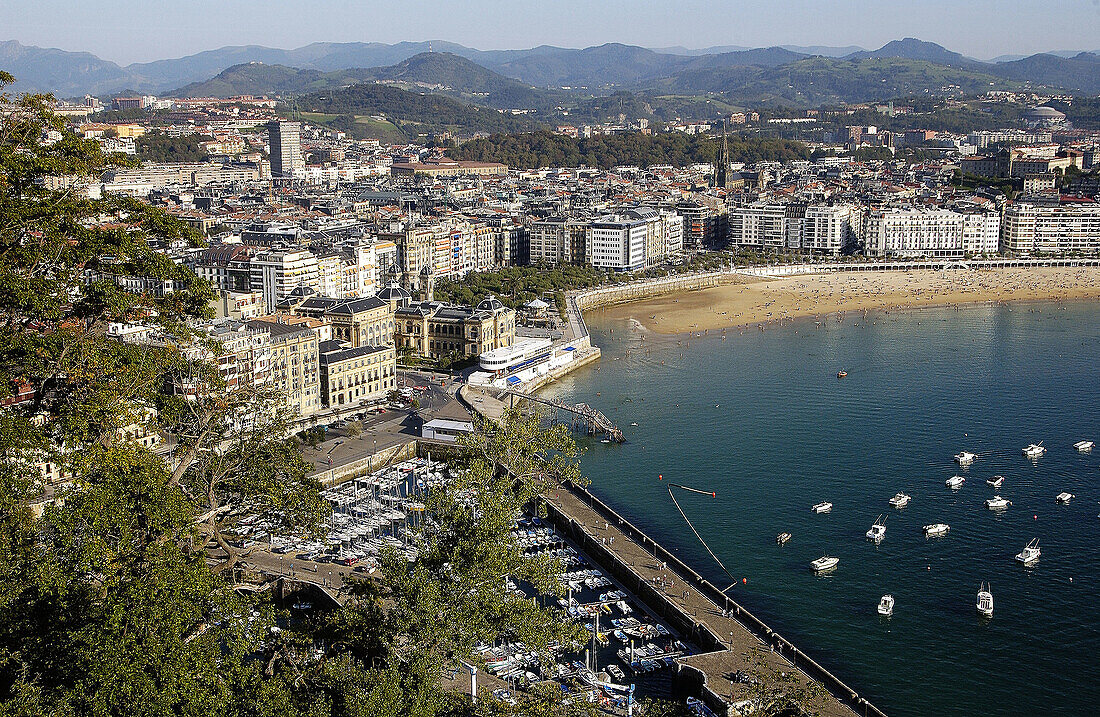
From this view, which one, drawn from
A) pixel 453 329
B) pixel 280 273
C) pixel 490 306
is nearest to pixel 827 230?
pixel 490 306

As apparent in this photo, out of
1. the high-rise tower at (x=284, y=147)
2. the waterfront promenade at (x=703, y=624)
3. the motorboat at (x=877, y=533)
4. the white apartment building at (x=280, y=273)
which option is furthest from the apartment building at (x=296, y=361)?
the high-rise tower at (x=284, y=147)

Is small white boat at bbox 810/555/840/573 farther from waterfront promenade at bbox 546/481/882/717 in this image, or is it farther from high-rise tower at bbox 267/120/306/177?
high-rise tower at bbox 267/120/306/177

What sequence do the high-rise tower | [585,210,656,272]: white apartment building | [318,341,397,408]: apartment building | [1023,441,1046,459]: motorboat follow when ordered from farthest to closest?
the high-rise tower < [585,210,656,272]: white apartment building < [318,341,397,408]: apartment building < [1023,441,1046,459]: motorboat

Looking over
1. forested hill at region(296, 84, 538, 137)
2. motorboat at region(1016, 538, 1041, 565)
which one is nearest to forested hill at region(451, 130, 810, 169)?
forested hill at region(296, 84, 538, 137)

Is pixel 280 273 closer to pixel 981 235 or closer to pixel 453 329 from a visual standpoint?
pixel 453 329

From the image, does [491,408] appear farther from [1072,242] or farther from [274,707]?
[1072,242]

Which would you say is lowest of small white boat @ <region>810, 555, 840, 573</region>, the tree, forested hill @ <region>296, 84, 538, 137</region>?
small white boat @ <region>810, 555, 840, 573</region>
